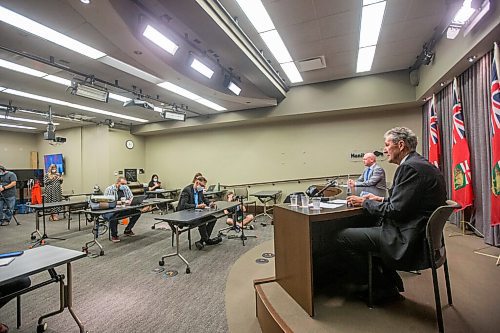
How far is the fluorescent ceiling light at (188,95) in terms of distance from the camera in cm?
563

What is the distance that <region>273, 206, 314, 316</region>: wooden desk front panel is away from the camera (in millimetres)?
1685

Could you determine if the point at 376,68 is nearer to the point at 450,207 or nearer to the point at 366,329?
the point at 450,207

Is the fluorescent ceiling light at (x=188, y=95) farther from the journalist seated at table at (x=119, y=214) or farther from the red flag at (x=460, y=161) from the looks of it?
the red flag at (x=460, y=161)

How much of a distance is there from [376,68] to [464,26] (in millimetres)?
2232

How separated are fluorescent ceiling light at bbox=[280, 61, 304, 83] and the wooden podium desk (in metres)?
4.04

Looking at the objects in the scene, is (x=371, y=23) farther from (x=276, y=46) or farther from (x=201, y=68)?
(x=201, y=68)

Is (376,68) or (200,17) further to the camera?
(376,68)

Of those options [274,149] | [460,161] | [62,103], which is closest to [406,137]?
[460,161]

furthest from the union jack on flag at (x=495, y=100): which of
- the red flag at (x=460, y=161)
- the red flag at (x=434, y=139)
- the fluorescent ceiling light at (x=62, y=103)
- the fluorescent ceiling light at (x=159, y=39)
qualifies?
the fluorescent ceiling light at (x=62, y=103)

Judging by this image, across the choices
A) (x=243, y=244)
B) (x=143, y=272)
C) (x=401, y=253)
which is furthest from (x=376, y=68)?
(x=143, y=272)

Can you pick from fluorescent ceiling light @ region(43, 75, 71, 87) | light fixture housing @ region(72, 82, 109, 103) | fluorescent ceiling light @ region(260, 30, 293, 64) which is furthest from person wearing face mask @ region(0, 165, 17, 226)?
fluorescent ceiling light @ region(260, 30, 293, 64)

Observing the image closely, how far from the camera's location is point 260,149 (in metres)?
8.05

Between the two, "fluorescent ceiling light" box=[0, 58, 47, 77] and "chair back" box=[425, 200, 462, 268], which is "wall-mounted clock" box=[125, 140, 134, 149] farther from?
"chair back" box=[425, 200, 462, 268]

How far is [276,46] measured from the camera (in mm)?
4426
